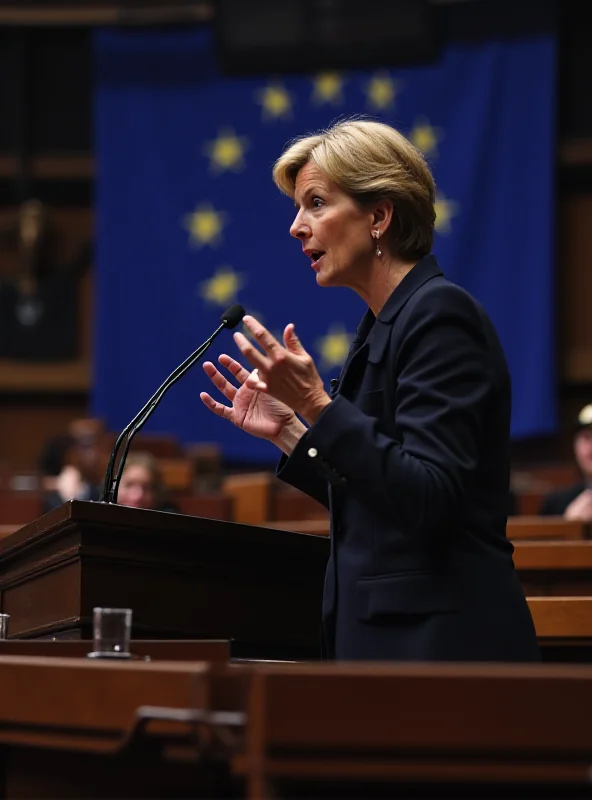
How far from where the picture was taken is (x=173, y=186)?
369 inches

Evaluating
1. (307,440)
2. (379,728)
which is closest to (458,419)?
(307,440)

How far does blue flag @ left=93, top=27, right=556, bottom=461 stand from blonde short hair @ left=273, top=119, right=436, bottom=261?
21.8 ft

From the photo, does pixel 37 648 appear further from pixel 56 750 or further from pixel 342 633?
pixel 342 633

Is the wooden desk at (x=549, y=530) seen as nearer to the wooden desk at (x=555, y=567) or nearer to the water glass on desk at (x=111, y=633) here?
the wooden desk at (x=555, y=567)

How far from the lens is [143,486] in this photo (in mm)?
4418

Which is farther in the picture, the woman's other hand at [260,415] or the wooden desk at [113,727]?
the woman's other hand at [260,415]

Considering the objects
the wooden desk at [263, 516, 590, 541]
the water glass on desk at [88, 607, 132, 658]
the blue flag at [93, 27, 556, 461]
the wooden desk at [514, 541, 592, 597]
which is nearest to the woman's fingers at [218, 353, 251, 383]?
the water glass on desk at [88, 607, 132, 658]

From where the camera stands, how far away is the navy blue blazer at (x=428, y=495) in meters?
1.64

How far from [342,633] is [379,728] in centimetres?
58

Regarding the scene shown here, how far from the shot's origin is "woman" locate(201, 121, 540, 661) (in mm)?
1640

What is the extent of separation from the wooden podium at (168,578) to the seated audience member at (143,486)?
206 cm

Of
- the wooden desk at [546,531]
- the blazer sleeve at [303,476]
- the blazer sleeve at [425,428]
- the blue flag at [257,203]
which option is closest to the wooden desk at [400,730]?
the blazer sleeve at [425,428]

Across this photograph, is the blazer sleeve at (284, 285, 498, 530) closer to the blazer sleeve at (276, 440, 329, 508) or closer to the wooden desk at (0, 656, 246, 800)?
the blazer sleeve at (276, 440, 329, 508)

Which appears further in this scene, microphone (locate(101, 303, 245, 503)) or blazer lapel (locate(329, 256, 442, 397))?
microphone (locate(101, 303, 245, 503))
